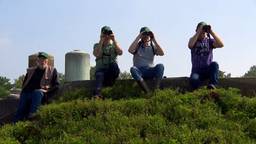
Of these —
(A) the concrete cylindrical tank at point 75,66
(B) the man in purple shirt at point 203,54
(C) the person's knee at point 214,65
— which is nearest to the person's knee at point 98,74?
(B) the man in purple shirt at point 203,54

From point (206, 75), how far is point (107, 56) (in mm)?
1899

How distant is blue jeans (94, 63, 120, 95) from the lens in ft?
35.6

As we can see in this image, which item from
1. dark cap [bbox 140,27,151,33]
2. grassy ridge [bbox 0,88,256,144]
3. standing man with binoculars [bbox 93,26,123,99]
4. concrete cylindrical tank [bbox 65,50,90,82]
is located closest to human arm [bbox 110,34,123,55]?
standing man with binoculars [bbox 93,26,123,99]

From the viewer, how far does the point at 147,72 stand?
430 inches

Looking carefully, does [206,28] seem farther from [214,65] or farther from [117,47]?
[117,47]

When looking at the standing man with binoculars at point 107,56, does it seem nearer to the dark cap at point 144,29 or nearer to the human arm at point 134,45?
the human arm at point 134,45

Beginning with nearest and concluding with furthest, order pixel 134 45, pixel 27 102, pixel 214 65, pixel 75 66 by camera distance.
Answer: pixel 214 65 → pixel 27 102 → pixel 134 45 → pixel 75 66

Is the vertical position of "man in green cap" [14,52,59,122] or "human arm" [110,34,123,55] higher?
"human arm" [110,34,123,55]

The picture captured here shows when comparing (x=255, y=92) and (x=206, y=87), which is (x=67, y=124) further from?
(x=255, y=92)

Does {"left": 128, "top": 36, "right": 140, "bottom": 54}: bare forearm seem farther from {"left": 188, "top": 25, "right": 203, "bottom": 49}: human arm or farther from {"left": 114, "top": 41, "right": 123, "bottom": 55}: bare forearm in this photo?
{"left": 188, "top": 25, "right": 203, "bottom": 49}: human arm

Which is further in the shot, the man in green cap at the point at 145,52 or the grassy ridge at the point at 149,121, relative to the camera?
the man in green cap at the point at 145,52

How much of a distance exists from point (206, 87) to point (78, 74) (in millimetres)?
4455

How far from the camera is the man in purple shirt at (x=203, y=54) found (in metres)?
10.5

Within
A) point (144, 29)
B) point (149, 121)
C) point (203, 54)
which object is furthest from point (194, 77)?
point (149, 121)
